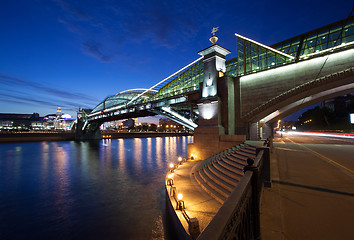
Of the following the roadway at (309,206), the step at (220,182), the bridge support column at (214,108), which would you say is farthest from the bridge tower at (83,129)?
the roadway at (309,206)

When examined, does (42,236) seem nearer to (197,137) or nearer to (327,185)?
(327,185)

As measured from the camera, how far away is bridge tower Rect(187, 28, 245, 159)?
19.0 metres

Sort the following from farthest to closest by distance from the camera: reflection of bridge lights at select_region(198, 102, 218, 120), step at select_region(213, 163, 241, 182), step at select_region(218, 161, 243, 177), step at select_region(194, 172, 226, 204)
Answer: reflection of bridge lights at select_region(198, 102, 218, 120)
step at select_region(218, 161, 243, 177)
step at select_region(213, 163, 241, 182)
step at select_region(194, 172, 226, 204)

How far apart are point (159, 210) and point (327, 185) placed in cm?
793

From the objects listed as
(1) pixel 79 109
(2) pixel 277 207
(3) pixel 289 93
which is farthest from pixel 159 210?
(1) pixel 79 109

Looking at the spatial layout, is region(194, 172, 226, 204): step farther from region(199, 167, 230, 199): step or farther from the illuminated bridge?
the illuminated bridge

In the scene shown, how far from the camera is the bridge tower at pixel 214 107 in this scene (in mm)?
18953

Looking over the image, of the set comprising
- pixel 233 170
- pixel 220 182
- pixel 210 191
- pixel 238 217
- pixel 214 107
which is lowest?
pixel 210 191

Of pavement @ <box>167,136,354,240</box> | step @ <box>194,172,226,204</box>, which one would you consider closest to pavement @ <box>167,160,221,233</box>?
pavement @ <box>167,136,354,240</box>

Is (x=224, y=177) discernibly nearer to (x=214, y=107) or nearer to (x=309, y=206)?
(x=309, y=206)

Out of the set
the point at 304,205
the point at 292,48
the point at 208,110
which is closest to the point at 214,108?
the point at 208,110

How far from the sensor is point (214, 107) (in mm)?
19594

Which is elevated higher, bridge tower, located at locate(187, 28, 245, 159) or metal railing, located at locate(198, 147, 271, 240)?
bridge tower, located at locate(187, 28, 245, 159)

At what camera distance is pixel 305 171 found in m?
6.96
